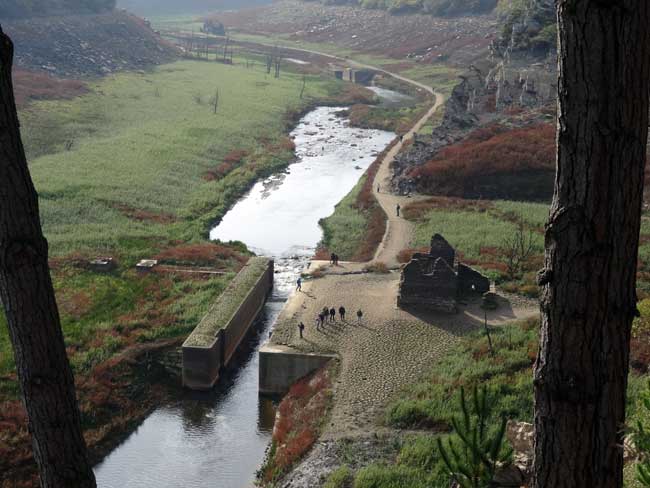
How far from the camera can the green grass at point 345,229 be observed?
5553 cm

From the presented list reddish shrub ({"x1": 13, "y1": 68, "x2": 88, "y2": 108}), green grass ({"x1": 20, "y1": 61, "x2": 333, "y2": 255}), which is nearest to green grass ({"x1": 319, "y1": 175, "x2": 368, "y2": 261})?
green grass ({"x1": 20, "y1": 61, "x2": 333, "y2": 255})

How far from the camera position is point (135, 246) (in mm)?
53344

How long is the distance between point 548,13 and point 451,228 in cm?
5232

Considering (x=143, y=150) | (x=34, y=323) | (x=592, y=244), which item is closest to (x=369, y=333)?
(x=34, y=323)

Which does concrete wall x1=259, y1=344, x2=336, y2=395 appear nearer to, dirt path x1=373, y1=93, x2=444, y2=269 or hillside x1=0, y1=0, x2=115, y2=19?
dirt path x1=373, y1=93, x2=444, y2=269

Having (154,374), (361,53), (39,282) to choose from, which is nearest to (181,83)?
(361,53)

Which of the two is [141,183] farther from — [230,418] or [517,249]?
[230,418]

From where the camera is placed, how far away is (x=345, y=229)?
196ft

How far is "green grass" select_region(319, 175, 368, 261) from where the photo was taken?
55.5m

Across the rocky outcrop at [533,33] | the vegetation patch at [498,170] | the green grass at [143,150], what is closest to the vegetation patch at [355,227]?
the vegetation patch at [498,170]

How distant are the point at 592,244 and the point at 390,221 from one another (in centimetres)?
5278

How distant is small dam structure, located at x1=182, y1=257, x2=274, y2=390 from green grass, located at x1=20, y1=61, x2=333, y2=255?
989cm

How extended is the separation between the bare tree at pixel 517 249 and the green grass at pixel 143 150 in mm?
21490

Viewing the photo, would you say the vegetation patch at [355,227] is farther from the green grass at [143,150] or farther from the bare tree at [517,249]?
the green grass at [143,150]
